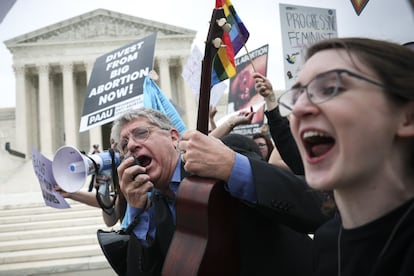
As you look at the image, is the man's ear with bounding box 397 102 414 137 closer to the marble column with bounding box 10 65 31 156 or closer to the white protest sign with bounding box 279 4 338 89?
the white protest sign with bounding box 279 4 338 89

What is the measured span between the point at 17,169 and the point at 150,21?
18994 mm

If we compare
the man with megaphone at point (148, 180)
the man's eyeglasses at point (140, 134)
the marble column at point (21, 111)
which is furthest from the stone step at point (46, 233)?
the marble column at point (21, 111)

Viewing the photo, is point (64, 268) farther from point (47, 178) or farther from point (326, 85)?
point (326, 85)

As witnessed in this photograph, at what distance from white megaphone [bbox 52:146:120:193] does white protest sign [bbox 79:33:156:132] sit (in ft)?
9.69

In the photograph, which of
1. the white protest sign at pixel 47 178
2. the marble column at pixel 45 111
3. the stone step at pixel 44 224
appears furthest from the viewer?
the marble column at pixel 45 111

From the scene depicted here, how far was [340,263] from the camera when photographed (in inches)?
47.1

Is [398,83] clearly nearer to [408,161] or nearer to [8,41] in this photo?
[408,161]

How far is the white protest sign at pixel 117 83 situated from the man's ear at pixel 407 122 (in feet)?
14.8

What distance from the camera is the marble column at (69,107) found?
115 ft

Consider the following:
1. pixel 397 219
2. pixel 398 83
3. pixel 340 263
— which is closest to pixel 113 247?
pixel 340 263

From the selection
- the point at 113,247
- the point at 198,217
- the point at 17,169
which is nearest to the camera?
the point at 198,217

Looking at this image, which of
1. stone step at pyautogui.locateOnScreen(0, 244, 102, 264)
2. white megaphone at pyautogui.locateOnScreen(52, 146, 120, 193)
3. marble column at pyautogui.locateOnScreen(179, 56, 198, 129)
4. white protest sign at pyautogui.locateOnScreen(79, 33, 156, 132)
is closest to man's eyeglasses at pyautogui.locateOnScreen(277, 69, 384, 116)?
white megaphone at pyautogui.locateOnScreen(52, 146, 120, 193)

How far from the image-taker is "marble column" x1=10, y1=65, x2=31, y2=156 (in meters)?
35.0

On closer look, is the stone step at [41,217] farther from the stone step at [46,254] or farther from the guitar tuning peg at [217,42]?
the guitar tuning peg at [217,42]
